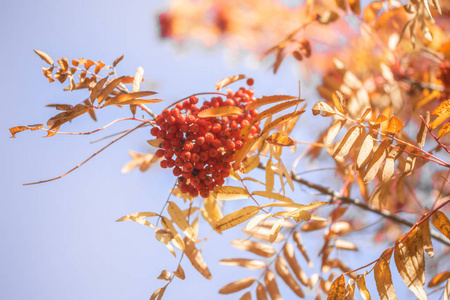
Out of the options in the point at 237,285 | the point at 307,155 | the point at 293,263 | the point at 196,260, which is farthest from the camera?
the point at 307,155

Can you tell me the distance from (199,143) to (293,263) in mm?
653

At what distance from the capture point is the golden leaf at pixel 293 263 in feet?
4.29

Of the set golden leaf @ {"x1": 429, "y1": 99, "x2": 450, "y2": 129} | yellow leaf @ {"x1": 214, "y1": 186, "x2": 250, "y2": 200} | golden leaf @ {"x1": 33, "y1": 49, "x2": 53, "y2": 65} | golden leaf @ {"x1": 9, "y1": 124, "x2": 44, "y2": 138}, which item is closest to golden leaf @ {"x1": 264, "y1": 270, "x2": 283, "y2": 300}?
yellow leaf @ {"x1": 214, "y1": 186, "x2": 250, "y2": 200}

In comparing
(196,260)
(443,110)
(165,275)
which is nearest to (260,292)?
(196,260)

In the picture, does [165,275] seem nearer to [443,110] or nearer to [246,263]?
[246,263]

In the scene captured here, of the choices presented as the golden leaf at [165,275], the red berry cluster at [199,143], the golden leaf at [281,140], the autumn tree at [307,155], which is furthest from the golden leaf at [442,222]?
the golden leaf at [165,275]

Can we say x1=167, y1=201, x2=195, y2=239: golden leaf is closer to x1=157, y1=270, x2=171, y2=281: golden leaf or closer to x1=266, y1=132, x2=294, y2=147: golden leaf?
x1=157, y1=270, x2=171, y2=281: golden leaf

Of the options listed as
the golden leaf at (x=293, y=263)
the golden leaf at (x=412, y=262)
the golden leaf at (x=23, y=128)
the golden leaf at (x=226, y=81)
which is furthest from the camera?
the golden leaf at (x=293, y=263)

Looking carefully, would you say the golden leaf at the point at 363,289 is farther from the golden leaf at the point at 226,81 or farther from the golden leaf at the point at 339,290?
the golden leaf at the point at 226,81

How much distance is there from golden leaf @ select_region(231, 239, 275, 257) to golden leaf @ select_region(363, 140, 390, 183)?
0.57 meters

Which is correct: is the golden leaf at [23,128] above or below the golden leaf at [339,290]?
above

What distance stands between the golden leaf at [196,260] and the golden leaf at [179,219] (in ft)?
0.33

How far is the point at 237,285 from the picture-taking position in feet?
4.04

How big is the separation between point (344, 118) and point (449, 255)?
5.99 feet
